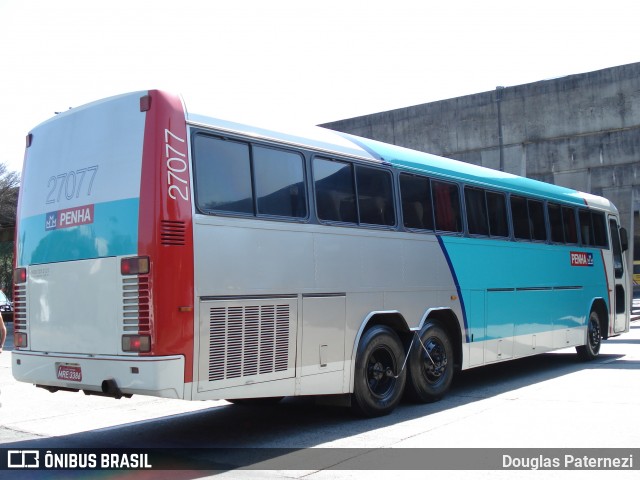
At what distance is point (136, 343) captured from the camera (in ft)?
21.8

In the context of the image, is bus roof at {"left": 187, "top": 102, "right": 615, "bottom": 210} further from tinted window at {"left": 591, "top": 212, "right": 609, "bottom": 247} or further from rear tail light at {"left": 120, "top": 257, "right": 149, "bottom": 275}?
tinted window at {"left": 591, "top": 212, "right": 609, "bottom": 247}

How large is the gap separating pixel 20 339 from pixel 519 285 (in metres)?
7.74

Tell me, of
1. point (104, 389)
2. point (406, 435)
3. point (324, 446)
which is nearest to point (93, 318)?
point (104, 389)

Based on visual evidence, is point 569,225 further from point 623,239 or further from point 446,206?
point 446,206

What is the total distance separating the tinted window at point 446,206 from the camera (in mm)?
10414

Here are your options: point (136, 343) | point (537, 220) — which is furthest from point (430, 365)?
point (136, 343)

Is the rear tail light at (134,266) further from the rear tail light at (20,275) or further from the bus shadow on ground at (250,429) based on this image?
the bus shadow on ground at (250,429)

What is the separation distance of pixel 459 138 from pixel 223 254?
25398 mm

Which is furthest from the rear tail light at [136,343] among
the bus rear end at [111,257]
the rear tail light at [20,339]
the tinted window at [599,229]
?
the tinted window at [599,229]

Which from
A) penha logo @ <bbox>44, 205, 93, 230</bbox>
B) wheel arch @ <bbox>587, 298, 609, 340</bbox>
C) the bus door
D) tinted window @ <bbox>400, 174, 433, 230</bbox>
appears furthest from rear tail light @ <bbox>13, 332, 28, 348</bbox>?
the bus door

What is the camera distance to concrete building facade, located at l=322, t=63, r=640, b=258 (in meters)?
26.5

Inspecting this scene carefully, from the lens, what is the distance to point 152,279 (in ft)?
21.6

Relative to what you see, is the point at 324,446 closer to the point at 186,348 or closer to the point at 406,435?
the point at 406,435

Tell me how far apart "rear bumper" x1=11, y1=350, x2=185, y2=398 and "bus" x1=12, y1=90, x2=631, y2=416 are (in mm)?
18
